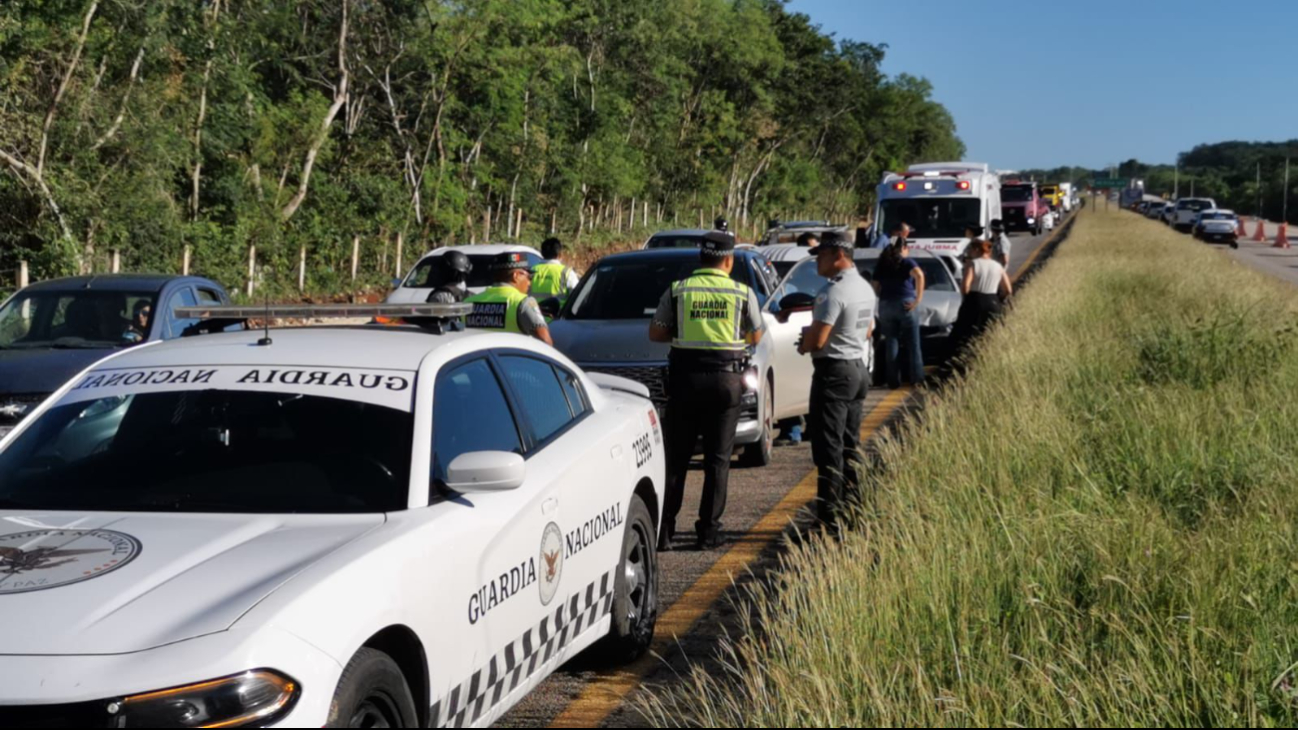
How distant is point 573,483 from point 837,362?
11.2 feet

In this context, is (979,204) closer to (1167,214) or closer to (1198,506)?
(1198,506)

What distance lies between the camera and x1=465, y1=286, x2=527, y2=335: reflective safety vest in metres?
9.87

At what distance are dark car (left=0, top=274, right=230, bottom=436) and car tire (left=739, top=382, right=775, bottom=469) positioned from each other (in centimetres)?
459

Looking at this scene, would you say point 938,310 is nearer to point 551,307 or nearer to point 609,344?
point 551,307

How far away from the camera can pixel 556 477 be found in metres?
5.43

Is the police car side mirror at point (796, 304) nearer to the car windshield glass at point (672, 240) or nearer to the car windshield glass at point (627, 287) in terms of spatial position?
the car windshield glass at point (627, 287)

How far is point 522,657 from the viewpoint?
196 inches

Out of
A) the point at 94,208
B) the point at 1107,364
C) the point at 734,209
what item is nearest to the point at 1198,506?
the point at 1107,364

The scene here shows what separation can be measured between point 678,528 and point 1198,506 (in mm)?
3249

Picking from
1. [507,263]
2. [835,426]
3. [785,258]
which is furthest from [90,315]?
[785,258]

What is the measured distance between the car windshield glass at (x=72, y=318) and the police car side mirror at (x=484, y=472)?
26.1 ft

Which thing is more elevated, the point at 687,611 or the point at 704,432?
the point at 704,432

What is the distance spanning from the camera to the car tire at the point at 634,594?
6.17 m

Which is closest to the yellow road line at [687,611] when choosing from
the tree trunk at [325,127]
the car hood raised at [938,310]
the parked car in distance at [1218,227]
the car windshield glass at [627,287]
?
the car windshield glass at [627,287]
